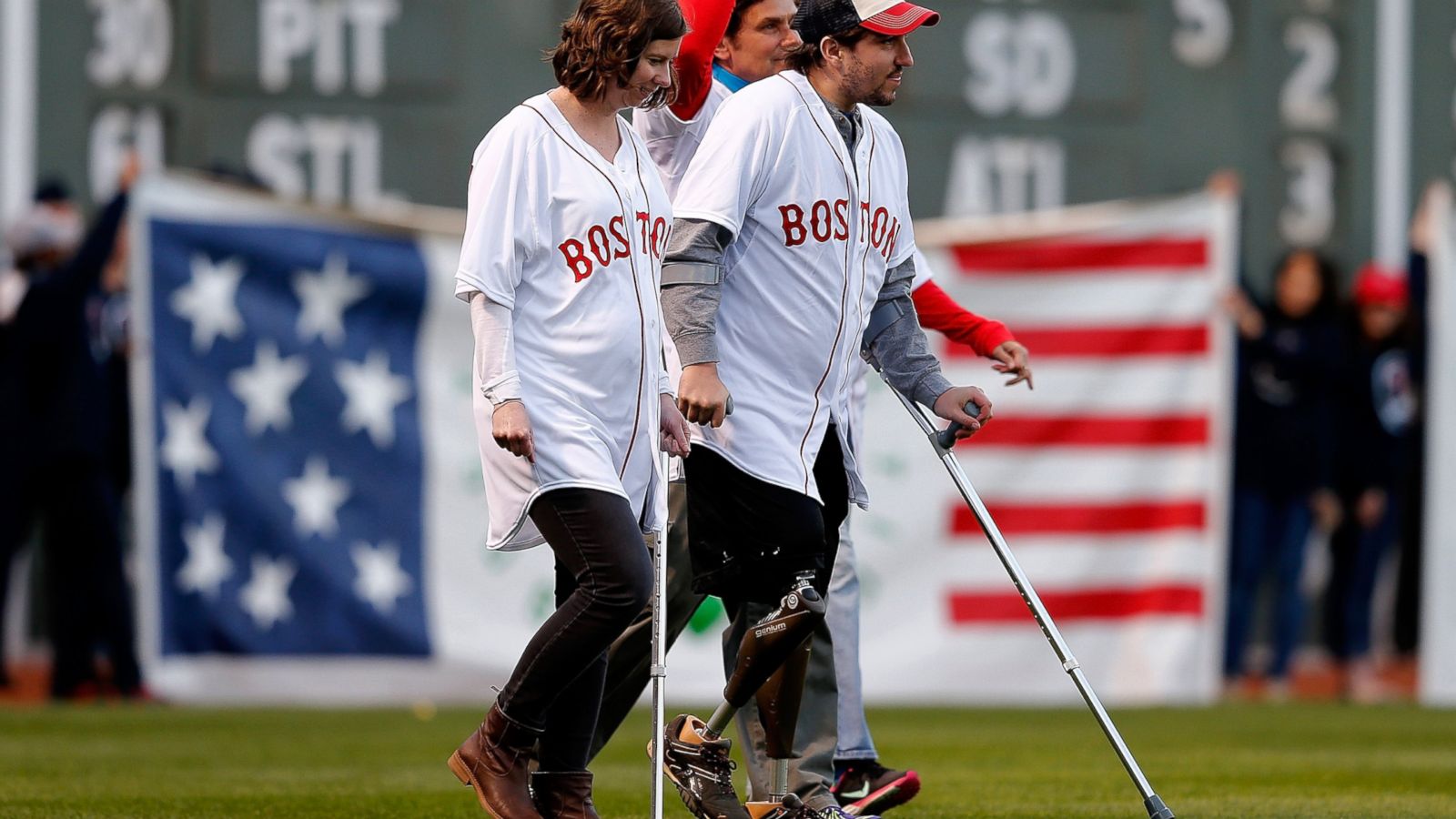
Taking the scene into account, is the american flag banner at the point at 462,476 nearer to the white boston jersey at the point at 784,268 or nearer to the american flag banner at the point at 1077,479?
the american flag banner at the point at 1077,479

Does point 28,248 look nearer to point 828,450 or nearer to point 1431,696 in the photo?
point 828,450

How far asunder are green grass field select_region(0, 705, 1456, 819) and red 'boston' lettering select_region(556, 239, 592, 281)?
1.53m

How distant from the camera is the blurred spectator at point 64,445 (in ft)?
31.0

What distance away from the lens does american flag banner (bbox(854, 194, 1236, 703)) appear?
1005 cm

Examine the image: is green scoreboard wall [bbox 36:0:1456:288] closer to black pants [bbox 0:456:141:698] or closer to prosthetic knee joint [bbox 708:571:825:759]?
black pants [bbox 0:456:141:698]

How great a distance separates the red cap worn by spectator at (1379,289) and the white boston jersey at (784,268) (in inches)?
251

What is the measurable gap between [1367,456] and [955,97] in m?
2.54

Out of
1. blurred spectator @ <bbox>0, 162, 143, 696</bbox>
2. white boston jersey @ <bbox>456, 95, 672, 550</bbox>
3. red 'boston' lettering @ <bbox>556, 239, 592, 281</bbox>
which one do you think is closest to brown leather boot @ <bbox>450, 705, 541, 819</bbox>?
white boston jersey @ <bbox>456, 95, 672, 550</bbox>

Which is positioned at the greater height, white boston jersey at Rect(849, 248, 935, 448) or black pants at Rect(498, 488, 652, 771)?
white boston jersey at Rect(849, 248, 935, 448)

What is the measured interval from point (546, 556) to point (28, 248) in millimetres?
2474

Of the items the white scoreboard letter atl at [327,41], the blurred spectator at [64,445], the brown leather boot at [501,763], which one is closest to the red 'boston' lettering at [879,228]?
the brown leather boot at [501,763]

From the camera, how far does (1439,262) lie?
10.2 metres

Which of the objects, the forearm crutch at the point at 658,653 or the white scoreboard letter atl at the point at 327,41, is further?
the white scoreboard letter atl at the point at 327,41

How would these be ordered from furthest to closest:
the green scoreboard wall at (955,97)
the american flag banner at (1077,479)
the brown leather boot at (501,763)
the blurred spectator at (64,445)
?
the american flag banner at (1077,479) → the green scoreboard wall at (955,97) → the blurred spectator at (64,445) → the brown leather boot at (501,763)
